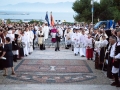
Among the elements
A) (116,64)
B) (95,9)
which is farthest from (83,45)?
(95,9)

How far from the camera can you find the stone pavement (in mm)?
12078

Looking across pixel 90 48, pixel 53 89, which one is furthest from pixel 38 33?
pixel 53 89

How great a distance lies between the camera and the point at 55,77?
13812 millimetres

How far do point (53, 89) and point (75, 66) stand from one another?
5.15 meters

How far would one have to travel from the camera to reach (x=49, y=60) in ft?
61.7

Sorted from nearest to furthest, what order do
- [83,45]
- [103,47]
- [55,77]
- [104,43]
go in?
[55,77] → [104,43] → [103,47] → [83,45]

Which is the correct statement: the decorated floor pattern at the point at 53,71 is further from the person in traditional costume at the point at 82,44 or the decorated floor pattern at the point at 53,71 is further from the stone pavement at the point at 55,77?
the person in traditional costume at the point at 82,44

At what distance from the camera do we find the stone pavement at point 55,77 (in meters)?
12.1

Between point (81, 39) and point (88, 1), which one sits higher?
point (88, 1)

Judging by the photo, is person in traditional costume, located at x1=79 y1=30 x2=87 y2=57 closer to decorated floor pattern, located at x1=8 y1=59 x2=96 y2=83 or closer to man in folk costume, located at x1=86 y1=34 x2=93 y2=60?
man in folk costume, located at x1=86 y1=34 x2=93 y2=60

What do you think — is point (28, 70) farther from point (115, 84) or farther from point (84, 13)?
point (84, 13)

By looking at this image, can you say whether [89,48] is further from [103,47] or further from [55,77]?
[55,77]

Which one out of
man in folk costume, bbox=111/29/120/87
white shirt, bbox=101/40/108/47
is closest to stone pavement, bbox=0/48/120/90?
man in folk costume, bbox=111/29/120/87

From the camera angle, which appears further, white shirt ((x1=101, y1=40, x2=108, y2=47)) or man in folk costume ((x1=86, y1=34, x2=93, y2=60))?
man in folk costume ((x1=86, y1=34, x2=93, y2=60))
